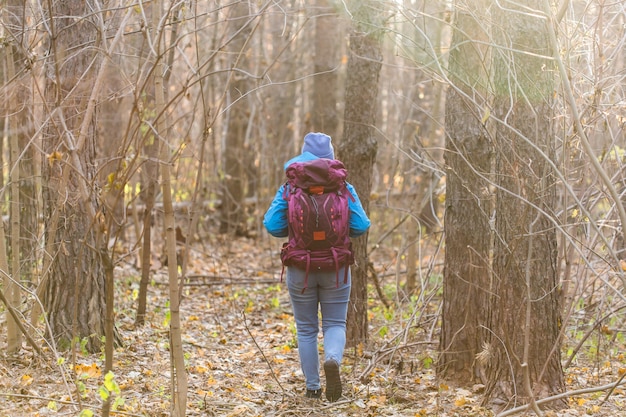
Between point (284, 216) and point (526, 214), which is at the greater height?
point (526, 214)

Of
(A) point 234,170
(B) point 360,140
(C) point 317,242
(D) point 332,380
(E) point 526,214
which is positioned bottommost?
(D) point 332,380

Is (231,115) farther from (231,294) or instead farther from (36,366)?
(36,366)

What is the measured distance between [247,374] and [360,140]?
2.36 meters

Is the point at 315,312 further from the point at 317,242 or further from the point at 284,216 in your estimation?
the point at 284,216

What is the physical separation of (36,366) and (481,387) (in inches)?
132

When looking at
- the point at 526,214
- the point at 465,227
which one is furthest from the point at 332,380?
the point at 526,214

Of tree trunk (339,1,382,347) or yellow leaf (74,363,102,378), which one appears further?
tree trunk (339,1,382,347)

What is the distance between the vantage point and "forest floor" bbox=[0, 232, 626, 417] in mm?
4844

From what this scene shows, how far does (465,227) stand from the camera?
5.70 m

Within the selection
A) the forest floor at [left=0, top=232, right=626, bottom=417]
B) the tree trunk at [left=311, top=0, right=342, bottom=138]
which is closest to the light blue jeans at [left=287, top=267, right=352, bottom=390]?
the forest floor at [left=0, top=232, right=626, bottom=417]

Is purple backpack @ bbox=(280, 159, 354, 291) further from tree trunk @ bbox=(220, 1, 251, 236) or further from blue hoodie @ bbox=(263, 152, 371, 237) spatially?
tree trunk @ bbox=(220, 1, 251, 236)

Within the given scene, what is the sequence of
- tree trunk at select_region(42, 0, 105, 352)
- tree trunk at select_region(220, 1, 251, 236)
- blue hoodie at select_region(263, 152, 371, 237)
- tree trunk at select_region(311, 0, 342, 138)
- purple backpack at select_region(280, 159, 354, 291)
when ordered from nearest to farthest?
1. purple backpack at select_region(280, 159, 354, 291)
2. blue hoodie at select_region(263, 152, 371, 237)
3. tree trunk at select_region(42, 0, 105, 352)
4. tree trunk at select_region(311, 0, 342, 138)
5. tree trunk at select_region(220, 1, 251, 236)

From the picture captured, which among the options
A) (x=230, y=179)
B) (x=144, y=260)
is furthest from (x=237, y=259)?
(x=144, y=260)

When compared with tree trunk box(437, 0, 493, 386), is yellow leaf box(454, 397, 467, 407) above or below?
below
